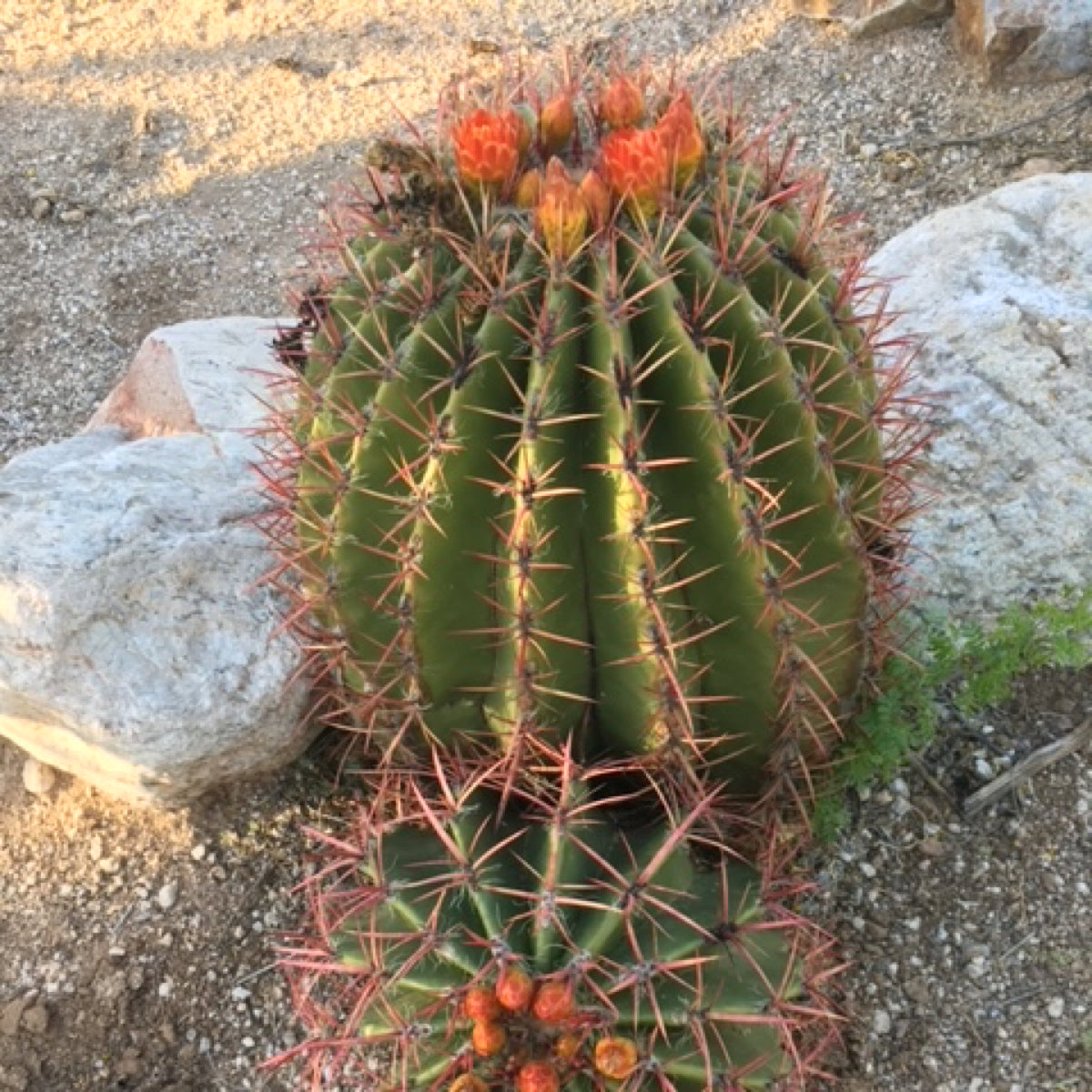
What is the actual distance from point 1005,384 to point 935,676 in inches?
30.5

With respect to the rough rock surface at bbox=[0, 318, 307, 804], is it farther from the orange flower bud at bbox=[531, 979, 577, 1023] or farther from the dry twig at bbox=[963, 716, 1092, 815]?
the dry twig at bbox=[963, 716, 1092, 815]

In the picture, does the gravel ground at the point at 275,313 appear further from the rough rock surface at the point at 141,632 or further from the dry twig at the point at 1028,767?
the rough rock surface at the point at 141,632

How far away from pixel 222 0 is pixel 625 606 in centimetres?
420

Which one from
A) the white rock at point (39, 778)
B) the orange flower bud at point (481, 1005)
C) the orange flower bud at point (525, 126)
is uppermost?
the orange flower bud at point (525, 126)

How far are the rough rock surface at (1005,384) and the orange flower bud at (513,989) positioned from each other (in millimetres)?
1117

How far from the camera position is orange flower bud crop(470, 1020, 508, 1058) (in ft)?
5.56

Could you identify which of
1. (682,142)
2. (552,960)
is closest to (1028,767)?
(552,960)

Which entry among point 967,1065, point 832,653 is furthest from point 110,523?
point 967,1065

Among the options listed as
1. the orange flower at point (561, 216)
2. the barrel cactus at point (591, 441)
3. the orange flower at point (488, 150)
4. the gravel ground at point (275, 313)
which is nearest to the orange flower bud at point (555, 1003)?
the barrel cactus at point (591, 441)

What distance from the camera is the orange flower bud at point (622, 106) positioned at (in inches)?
73.6

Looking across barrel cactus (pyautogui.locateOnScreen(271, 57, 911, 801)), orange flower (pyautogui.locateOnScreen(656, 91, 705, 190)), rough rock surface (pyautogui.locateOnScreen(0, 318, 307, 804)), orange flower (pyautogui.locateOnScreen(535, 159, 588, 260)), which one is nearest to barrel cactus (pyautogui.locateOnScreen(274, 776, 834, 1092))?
barrel cactus (pyautogui.locateOnScreen(271, 57, 911, 801))

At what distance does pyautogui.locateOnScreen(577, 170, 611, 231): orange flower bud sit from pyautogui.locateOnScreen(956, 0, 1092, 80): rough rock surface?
2931mm

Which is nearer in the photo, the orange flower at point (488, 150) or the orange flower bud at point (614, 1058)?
the orange flower bud at point (614, 1058)

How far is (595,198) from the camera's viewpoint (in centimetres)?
174
